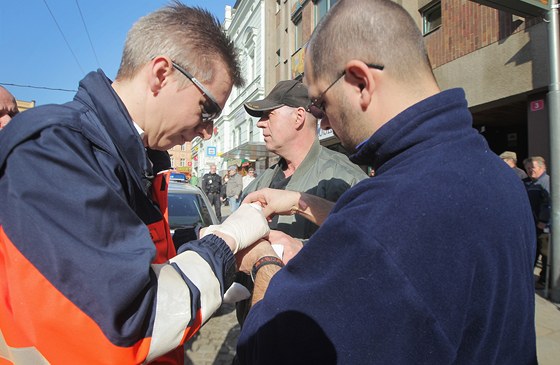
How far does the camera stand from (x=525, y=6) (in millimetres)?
4551

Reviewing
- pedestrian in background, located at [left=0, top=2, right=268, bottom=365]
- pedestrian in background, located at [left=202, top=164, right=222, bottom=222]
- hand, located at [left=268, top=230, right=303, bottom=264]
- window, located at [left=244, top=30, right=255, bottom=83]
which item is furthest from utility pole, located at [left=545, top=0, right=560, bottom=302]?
window, located at [left=244, top=30, right=255, bottom=83]

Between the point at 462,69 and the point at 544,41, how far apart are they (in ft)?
6.39

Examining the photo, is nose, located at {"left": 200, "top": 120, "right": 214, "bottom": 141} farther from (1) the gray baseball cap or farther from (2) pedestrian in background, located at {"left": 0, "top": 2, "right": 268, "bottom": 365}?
(1) the gray baseball cap

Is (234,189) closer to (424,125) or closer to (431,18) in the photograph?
(431,18)

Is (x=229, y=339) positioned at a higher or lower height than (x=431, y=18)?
lower

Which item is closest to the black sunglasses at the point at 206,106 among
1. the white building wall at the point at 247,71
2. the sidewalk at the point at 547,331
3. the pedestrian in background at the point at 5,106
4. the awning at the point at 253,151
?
the pedestrian in background at the point at 5,106

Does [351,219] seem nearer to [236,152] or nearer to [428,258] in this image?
[428,258]

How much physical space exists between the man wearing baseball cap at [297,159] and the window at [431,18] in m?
7.95

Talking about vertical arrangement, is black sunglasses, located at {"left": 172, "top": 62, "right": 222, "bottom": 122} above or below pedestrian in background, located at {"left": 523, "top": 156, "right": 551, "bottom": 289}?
above

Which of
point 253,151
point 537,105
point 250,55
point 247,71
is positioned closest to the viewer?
point 537,105

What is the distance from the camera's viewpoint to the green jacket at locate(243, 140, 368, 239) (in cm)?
237

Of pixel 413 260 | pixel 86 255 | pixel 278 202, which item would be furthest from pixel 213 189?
pixel 413 260

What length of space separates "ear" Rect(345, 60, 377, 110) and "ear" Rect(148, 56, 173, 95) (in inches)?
26.0

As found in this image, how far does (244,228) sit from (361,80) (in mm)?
801
